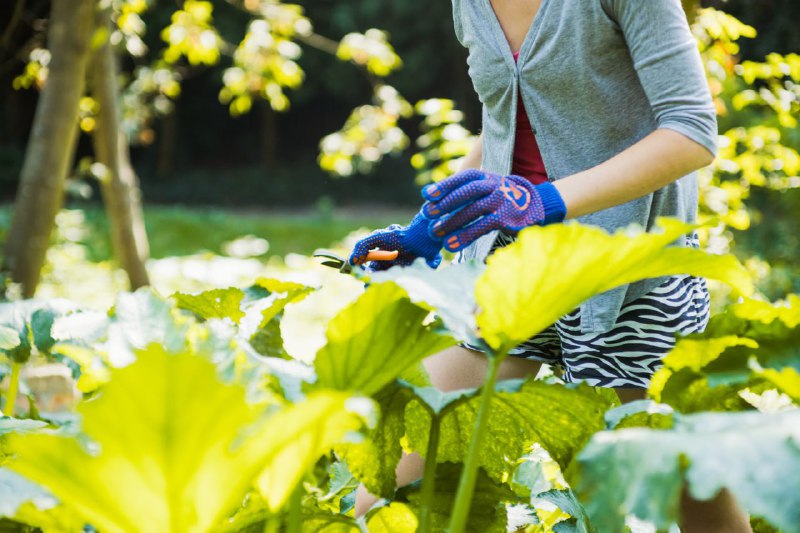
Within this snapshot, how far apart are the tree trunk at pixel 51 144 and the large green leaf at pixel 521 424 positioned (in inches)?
148

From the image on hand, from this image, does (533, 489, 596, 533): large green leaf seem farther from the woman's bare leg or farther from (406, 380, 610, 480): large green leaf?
the woman's bare leg

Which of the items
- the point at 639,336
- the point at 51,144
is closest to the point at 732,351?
the point at 639,336

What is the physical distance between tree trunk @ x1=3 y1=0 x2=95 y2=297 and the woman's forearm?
3734 mm

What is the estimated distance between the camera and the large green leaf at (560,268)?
2.39 ft

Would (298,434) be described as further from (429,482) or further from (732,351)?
(732,351)

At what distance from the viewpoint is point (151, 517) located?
621 millimetres

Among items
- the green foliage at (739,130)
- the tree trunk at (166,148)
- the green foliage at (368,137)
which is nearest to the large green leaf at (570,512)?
the green foliage at (739,130)

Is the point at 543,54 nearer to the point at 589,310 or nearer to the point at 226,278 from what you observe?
the point at 589,310

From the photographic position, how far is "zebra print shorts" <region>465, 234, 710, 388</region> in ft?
4.73

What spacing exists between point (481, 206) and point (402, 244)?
0.93ft

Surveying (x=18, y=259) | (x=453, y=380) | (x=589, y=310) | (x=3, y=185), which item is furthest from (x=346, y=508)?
(x=3, y=185)

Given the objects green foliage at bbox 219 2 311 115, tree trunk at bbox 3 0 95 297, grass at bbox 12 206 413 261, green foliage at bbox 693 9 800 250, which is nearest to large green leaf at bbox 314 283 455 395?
green foliage at bbox 693 9 800 250

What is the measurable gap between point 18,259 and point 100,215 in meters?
9.02

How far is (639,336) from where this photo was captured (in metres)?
1.46
